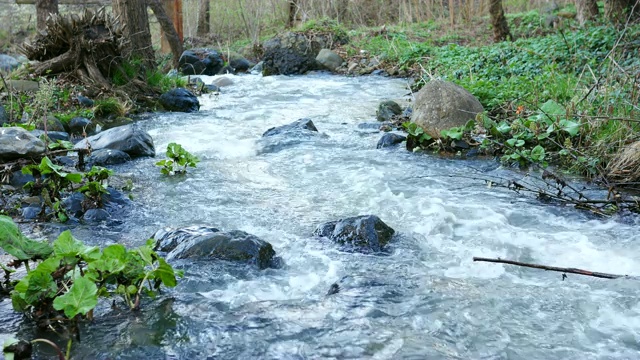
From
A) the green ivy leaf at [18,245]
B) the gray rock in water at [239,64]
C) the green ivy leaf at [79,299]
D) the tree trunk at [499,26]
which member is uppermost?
the tree trunk at [499,26]

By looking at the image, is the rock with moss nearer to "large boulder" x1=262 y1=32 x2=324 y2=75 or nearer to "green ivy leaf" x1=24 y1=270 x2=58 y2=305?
"green ivy leaf" x1=24 y1=270 x2=58 y2=305

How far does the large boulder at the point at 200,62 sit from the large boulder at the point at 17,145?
324 inches

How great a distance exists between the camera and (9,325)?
2.80 m

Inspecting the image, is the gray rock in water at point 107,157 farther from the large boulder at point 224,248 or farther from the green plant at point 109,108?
the large boulder at point 224,248

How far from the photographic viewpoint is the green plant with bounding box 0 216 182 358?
2570 mm

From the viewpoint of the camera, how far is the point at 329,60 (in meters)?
14.6

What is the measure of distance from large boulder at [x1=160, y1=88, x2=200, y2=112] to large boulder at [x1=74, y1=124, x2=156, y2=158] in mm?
2476

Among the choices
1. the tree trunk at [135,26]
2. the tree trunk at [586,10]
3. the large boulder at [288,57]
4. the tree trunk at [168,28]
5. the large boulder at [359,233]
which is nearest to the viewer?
the large boulder at [359,233]

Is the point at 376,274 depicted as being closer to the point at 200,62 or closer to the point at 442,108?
the point at 442,108

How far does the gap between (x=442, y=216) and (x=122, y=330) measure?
8.23 ft

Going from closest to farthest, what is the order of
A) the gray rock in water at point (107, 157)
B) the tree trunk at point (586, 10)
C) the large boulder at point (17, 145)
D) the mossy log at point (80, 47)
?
the large boulder at point (17, 145) → the gray rock in water at point (107, 157) → the mossy log at point (80, 47) → the tree trunk at point (586, 10)

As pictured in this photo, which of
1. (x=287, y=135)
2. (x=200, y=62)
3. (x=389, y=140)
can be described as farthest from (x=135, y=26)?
(x=389, y=140)

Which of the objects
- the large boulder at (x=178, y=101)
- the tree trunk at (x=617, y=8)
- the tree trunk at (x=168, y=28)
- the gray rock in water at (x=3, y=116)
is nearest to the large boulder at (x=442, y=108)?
the large boulder at (x=178, y=101)

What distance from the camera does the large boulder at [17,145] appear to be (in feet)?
16.4
